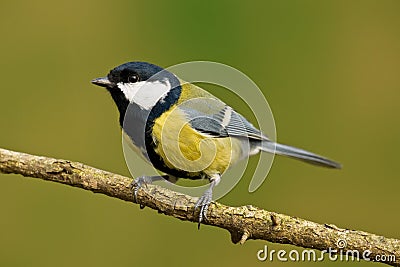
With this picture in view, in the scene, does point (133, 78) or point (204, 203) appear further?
point (133, 78)

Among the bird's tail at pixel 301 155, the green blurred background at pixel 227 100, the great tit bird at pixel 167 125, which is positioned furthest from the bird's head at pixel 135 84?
the green blurred background at pixel 227 100

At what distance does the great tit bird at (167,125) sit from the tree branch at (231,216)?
0.06 meters

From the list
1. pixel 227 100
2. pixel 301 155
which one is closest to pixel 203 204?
pixel 301 155

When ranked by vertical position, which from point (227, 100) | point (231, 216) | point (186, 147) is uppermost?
point (227, 100)

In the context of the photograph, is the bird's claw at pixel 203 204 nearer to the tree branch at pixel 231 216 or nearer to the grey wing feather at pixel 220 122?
the tree branch at pixel 231 216

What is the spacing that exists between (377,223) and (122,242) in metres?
0.83

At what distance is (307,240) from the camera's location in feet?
3.88

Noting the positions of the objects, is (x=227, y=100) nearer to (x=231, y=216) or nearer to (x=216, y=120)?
(x=216, y=120)

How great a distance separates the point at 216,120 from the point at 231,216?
1.35 feet

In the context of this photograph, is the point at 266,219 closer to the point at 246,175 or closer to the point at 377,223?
the point at 246,175

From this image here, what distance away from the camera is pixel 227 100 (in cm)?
203

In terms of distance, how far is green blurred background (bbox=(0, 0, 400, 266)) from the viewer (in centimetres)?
201

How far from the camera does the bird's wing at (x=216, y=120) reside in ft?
5.00

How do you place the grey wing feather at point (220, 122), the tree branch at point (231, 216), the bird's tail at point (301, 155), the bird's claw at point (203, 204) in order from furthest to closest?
1. the bird's tail at point (301, 155)
2. the grey wing feather at point (220, 122)
3. the bird's claw at point (203, 204)
4. the tree branch at point (231, 216)
